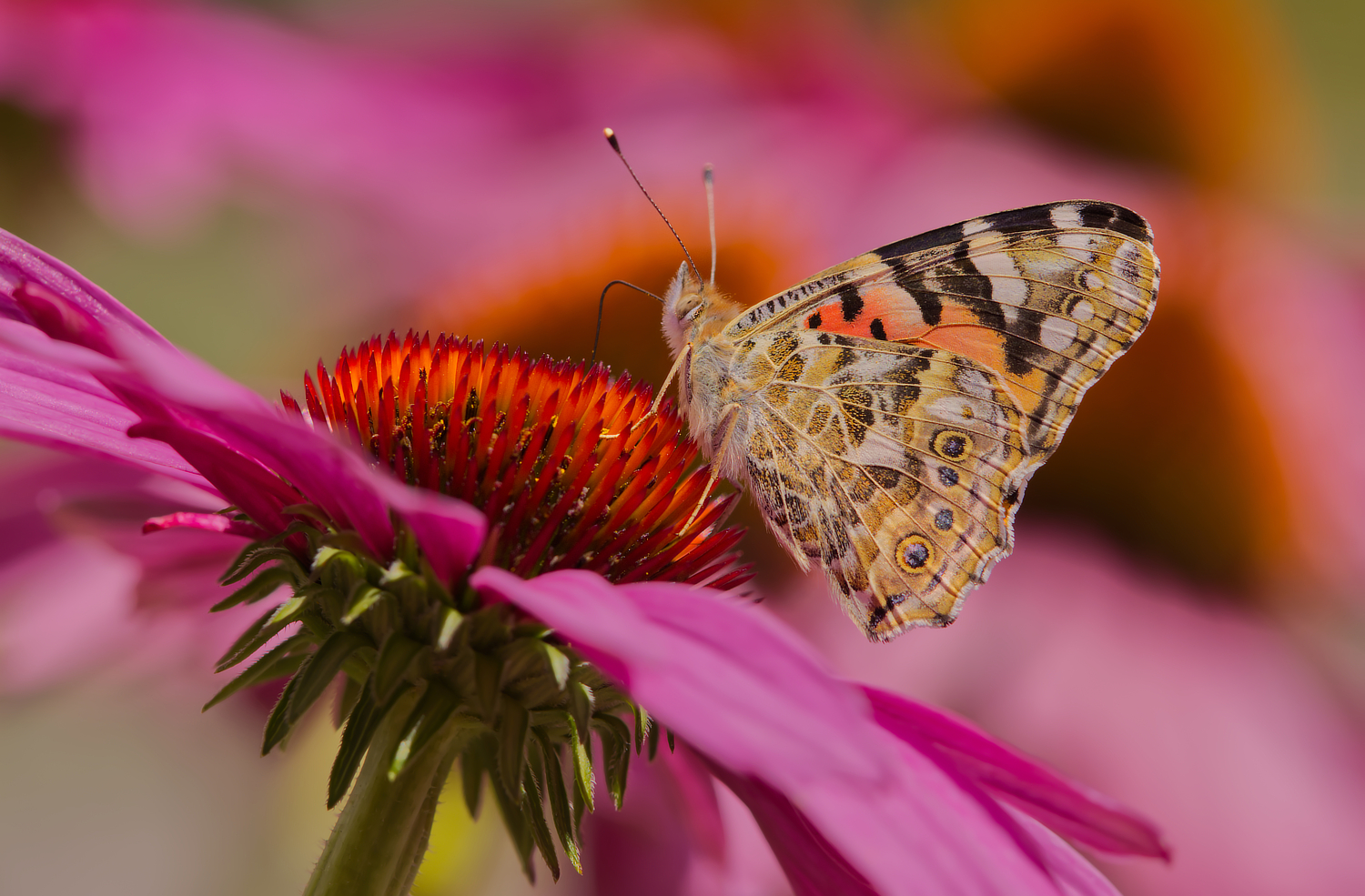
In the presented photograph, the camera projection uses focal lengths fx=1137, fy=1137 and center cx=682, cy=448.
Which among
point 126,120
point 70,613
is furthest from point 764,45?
point 70,613

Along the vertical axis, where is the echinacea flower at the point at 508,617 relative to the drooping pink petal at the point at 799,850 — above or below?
above

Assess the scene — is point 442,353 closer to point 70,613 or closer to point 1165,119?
point 70,613

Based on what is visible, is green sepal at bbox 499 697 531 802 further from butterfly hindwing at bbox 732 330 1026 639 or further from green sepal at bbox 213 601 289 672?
butterfly hindwing at bbox 732 330 1026 639

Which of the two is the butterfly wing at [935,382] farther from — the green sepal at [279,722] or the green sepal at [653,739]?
the green sepal at [279,722]

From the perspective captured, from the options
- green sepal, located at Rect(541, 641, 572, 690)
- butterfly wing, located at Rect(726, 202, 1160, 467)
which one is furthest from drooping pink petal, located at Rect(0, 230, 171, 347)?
butterfly wing, located at Rect(726, 202, 1160, 467)

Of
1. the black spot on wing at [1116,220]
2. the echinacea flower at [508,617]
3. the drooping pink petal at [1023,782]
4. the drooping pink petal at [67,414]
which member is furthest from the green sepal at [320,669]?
the black spot on wing at [1116,220]
